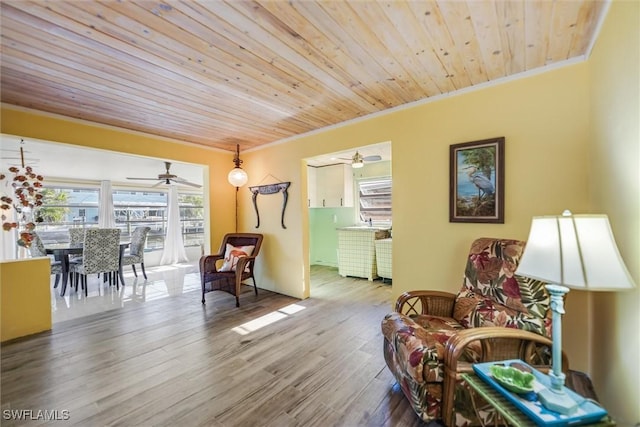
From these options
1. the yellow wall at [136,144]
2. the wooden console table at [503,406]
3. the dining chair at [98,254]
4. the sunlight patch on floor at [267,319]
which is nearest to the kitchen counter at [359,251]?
the sunlight patch on floor at [267,319]

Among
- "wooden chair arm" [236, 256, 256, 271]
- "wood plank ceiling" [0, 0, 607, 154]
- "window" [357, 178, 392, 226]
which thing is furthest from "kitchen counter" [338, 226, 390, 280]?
"wood plank ceiling" [0, 0, 607, 154]

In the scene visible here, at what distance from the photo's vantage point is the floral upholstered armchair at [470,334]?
1.46 metres

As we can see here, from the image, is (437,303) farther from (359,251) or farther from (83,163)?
(83,163)

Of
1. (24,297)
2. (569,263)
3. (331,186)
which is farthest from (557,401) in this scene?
(331,186)

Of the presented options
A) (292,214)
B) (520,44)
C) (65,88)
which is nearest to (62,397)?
(65,88)

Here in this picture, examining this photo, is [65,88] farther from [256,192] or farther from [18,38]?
[256,192]

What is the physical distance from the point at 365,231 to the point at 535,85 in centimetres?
312

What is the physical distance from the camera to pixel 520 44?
1.79 m

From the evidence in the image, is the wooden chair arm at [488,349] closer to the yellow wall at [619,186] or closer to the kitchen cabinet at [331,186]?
the yellow wall at [619,186]

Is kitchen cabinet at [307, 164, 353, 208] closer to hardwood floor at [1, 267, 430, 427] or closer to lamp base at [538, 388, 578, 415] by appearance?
hardwood floor at [1, 267, 430, 427]

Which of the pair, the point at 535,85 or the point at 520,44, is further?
the point at 535,85

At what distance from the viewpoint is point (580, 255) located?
1.06 m

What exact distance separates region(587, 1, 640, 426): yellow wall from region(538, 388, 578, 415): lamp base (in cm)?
28

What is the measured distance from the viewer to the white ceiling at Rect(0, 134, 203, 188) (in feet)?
12.5
